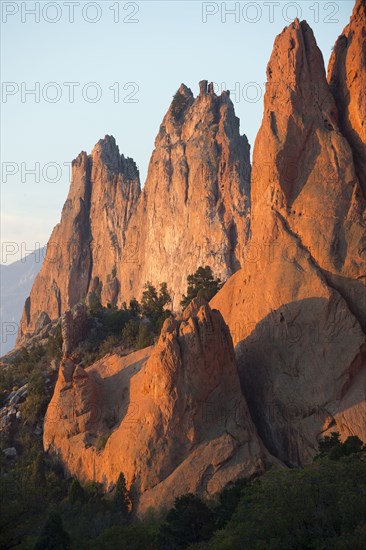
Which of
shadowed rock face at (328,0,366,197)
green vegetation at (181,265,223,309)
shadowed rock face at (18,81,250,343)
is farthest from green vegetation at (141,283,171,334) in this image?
shadowed rock face at (328,0,366,197)

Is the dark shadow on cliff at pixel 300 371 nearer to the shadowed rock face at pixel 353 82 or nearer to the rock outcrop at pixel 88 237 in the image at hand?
the shadowed rock face at pixel 353 82

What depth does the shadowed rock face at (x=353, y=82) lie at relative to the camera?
46344 mm

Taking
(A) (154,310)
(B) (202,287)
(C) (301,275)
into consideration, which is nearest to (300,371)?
(C) (301,275)

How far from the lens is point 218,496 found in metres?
37.8

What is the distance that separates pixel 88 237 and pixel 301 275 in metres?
67.6

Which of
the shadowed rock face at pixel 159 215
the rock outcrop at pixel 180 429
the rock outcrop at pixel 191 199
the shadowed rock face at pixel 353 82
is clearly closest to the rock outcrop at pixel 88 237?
the shadowed rock face at pixel 159 215

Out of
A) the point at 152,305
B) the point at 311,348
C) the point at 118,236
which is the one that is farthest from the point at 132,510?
the point at 118,236

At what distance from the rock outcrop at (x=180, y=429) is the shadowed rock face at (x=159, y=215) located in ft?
138

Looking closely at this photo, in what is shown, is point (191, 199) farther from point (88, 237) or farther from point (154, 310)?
point (154, 310)

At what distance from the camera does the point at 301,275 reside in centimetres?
4388

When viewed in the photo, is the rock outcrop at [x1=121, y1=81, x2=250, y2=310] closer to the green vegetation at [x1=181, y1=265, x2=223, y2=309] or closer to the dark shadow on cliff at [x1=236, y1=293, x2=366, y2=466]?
the green vegetation at [x1=181, y1=265, x2=223, y2=309]

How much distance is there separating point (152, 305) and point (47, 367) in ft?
42.9

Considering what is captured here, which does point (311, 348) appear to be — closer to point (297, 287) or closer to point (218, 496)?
point (297, 287)

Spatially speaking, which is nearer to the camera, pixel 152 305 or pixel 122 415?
pixel 122 415
